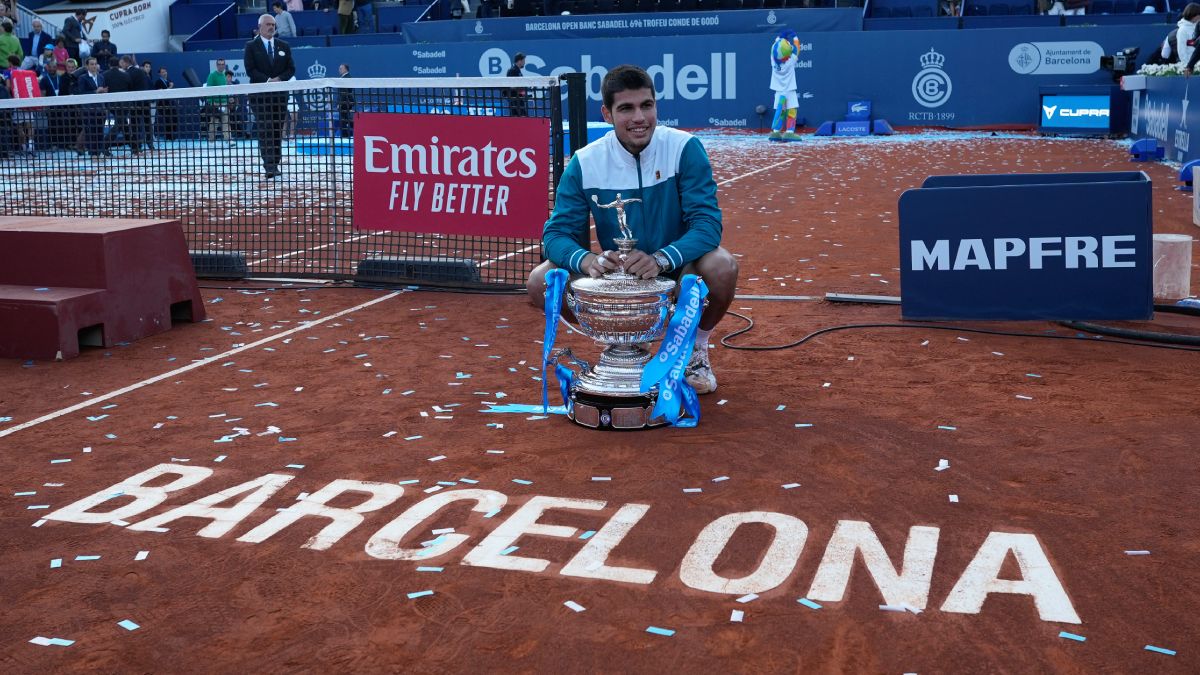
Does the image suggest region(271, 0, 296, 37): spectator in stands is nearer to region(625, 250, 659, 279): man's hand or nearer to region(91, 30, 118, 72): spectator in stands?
region(91, 30, 118, 72): spectator in stands

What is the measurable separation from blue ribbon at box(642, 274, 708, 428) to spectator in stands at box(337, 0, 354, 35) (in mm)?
27678

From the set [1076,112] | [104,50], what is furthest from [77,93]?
[1076,112]

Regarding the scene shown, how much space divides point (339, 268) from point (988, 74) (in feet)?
61.9

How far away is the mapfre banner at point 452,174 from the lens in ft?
25.8

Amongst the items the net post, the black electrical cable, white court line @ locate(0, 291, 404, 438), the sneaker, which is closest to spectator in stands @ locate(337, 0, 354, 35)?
white court line @ locate(0, 291, 404, 438)

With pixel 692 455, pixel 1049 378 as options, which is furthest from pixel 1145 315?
pixel 692 455

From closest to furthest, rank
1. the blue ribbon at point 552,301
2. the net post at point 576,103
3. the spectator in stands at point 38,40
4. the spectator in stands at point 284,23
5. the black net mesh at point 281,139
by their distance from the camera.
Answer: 1. the blue ribbon at point 552,301
2. the net post at point 576,103
3. the black net mesh at point 281,139
4. the spectator in stands at point 38,40
5. the spectator in stands at point 284,23

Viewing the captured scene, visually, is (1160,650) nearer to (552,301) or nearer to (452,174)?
(552,301)

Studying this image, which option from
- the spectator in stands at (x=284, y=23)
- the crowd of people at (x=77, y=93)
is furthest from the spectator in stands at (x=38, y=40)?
the spectator in stands at (x=284, y=23)

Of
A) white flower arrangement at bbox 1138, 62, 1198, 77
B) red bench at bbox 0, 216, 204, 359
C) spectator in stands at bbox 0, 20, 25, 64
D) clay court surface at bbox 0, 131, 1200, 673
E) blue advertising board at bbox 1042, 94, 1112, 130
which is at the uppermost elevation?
spectator in stands at bbox 0, 20, 25, 64

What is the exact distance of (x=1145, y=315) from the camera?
6648 mm

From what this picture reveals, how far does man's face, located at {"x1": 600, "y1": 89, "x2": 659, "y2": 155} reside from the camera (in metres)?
5.06

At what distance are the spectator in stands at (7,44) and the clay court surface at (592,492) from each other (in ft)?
66.2

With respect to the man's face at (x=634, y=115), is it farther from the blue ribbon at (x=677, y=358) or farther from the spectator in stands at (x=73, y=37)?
the spectator in stands at (x=73, y=37)
